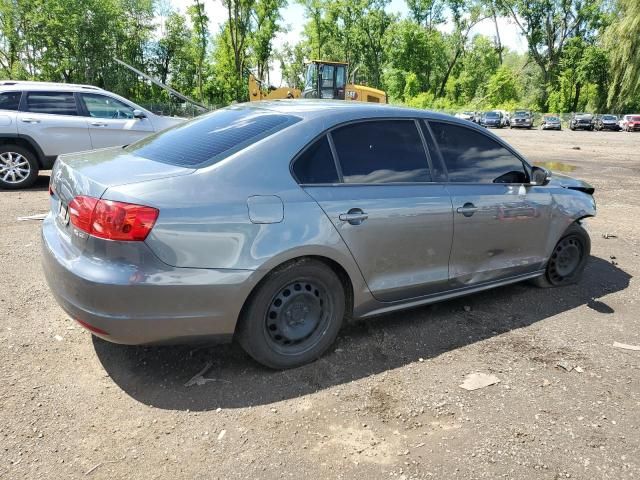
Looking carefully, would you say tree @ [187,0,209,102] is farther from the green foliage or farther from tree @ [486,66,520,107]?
tree @ [486,66,520,107]

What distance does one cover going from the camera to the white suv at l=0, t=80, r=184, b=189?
27.8 ft

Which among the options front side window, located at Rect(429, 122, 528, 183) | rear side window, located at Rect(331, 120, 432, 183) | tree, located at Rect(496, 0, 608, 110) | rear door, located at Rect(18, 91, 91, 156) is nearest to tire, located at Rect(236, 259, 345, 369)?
rear side window, located at Rect(331, 120, 432, 183)

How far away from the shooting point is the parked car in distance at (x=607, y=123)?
144ft

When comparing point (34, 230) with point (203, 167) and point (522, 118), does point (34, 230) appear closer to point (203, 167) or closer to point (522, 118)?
point (203, 167)

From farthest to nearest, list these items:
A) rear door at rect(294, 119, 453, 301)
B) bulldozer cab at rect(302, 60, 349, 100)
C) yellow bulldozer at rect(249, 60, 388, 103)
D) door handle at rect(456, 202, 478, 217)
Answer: bulldozer cab at rect(302, 60, 349, 100) → yellow bulldozer at rect(249, 60, 388, 103) → door handle at rect(456, 202, 478, 217) → rear door at rect(294, 119, 453, 301)

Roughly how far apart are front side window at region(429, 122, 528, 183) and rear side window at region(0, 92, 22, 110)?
7.76 meters

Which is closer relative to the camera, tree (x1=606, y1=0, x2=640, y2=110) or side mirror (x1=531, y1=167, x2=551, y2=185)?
side mirror (x1=531, y1=167, x2=551, y2=185)

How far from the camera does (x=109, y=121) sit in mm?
9211

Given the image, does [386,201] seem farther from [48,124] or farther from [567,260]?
[48,124]

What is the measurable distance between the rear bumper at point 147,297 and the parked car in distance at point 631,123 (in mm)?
49001

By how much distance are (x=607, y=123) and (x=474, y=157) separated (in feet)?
156

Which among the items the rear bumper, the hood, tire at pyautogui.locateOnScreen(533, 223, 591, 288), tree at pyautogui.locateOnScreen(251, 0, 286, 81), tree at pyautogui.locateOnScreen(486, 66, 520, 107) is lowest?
tire at pyautogui.locateOnScreen(533, 223, 591, 288)

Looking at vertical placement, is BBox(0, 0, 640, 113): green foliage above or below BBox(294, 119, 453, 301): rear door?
above

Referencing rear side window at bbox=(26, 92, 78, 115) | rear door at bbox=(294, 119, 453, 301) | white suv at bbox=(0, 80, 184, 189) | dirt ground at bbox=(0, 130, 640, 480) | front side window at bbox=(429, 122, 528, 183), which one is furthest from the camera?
rear side window at bbox=(26, 92, 78, 115)
